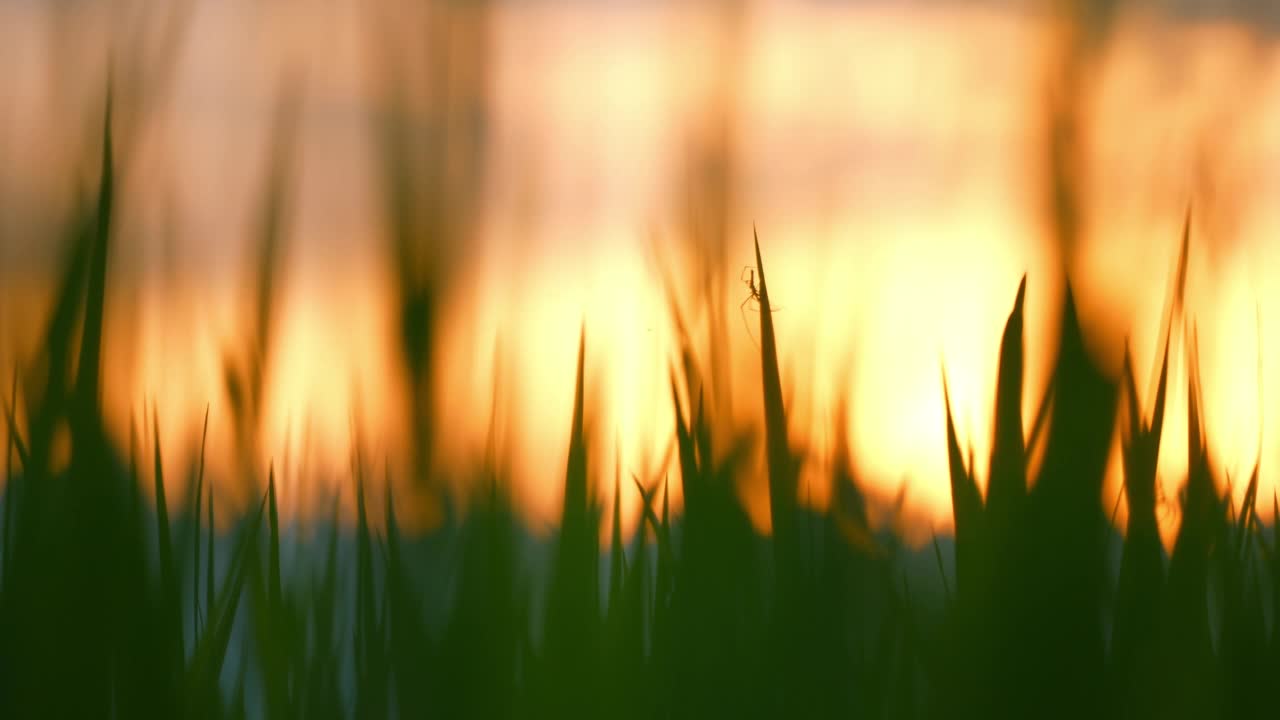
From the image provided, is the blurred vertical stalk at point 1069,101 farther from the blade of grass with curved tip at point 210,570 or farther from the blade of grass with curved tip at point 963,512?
the blade of grass with curved tip at point 210,570

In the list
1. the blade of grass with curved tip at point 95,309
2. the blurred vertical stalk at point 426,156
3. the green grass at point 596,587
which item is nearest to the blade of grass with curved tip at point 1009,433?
the green grass at point 596,587

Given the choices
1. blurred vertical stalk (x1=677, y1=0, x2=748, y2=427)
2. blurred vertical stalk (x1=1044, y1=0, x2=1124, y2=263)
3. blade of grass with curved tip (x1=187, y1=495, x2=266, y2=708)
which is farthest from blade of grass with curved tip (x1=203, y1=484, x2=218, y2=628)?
blurred vertical stalk (x1=1044, y1=0, x2=1124, y2=263)

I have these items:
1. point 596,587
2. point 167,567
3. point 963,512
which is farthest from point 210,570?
point 963,512

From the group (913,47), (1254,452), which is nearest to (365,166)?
(913,47)

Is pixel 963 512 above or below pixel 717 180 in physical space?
below

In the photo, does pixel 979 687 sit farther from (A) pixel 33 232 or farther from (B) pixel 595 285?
(A) pixel 33 232

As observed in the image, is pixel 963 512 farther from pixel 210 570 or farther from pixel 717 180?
pixel 210 570
